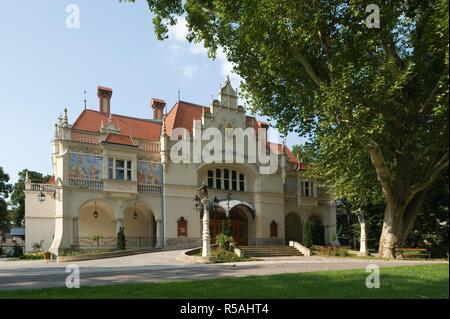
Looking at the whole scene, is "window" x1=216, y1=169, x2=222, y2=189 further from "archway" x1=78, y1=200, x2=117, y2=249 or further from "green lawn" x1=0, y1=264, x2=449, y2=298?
"green lawn" x1=0, y1=264, x2=449, y2=298

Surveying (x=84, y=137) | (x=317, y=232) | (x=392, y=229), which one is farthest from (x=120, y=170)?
(x=392, y=229)

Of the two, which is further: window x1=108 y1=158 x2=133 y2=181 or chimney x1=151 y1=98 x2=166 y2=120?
chimney x1=151 y1=98 x2=166 y2=120

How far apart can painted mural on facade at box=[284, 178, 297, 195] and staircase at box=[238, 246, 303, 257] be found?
7954 millimetres

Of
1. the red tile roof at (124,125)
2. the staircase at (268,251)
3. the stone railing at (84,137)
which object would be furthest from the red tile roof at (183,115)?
the staircase at (268,251)

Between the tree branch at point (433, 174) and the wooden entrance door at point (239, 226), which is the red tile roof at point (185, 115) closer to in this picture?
the wooden entrance door at point (239, 226)

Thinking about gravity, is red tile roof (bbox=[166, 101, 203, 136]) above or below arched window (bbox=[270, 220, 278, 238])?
above

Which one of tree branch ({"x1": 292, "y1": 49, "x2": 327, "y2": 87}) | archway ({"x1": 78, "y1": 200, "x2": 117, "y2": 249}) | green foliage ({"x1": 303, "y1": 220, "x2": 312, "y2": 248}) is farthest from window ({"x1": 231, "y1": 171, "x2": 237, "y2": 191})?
tree branch ({"x1": 292, "y1": 49, "x2": 327, "y2": 87})

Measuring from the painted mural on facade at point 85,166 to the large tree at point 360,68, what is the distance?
1169cm

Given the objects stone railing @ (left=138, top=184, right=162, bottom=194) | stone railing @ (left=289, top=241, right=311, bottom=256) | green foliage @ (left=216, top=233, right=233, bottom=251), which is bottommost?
stone railing @ (left=289, top=241, right=311, bottom=256)

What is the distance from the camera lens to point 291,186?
147 feet

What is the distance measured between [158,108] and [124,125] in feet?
20.0

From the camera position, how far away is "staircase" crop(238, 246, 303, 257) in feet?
108

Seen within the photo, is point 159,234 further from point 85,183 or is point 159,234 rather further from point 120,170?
point 85,183
